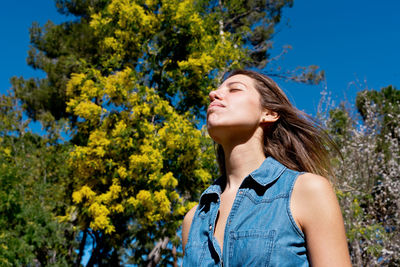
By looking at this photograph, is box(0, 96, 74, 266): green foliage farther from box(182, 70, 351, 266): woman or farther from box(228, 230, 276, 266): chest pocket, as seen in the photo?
box(228, 230, 276, 266): chest pocket

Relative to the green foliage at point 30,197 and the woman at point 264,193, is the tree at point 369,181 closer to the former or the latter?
the green foliage at point 30,197

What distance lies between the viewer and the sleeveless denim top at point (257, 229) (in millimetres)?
1446

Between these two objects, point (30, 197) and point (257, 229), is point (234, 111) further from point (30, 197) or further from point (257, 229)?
point (30, 197)

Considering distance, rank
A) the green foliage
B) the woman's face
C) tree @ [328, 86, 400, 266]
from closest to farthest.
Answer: the woman's face < the green foliage < tree @ [328, 86, 400, 266]

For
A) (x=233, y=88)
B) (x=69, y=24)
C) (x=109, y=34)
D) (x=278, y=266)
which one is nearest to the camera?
(x=278, y=266)

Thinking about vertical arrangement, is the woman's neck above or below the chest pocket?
above

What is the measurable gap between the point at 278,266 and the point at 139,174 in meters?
6.47

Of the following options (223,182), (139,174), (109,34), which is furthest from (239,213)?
(109,34)

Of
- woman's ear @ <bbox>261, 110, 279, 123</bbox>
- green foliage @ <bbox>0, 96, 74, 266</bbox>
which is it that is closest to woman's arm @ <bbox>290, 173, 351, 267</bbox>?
woman's ear @ <bbox>261, 110, 279, 123</bbox>

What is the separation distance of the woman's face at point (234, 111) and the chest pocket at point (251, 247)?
1.82ft

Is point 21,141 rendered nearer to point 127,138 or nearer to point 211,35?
point 127,138

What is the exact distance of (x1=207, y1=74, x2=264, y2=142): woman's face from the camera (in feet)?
6.37

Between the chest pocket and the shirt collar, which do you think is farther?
the shirt collar

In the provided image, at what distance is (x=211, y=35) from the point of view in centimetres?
959
